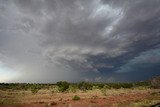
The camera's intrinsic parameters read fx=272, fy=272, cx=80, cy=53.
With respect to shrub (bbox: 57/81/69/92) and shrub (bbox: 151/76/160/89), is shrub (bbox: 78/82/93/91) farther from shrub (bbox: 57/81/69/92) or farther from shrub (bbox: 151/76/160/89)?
shrub (bbox: 151/76/160/89)

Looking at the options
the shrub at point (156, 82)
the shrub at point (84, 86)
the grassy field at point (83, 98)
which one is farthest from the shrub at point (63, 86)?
the shrub at point (156, 82)

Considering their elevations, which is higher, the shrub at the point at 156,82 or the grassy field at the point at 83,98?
the shrub at the point at 156,82

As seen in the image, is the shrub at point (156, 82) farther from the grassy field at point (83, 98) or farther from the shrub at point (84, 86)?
the shrub at point (84, 86)

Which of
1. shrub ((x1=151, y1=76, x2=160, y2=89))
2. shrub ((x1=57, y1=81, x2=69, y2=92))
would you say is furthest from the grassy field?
shrub ((x1=151, y1=76, x2=160, y2=89))

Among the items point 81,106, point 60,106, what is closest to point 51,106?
point 60,106

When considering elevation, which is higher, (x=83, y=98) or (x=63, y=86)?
(x=63, y=86)

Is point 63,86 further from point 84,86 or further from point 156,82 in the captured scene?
point 156,82

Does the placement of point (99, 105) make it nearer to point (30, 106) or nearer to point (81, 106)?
point (81, 106)

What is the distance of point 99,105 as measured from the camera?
42781mm

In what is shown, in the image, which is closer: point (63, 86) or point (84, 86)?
point (63, 86)

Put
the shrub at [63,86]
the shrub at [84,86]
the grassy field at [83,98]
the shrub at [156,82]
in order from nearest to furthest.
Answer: the grassy field at [83,98]
the shrub at [156,82]
the shrub at [63,86]
the shrub at [84,86]

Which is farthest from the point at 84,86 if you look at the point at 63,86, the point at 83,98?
the point at 83,98

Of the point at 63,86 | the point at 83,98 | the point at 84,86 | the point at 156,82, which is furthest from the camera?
the point at 84,86

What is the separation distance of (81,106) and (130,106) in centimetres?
747
